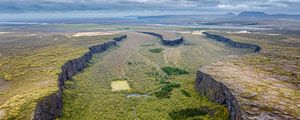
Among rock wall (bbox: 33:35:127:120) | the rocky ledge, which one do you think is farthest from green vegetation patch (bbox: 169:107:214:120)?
rock wall (bbox: 33:35:127:120)

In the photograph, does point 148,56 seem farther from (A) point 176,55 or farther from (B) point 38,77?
(B) point 38,77

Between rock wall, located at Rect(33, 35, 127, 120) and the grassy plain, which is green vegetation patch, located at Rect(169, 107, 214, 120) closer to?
the grassy plain

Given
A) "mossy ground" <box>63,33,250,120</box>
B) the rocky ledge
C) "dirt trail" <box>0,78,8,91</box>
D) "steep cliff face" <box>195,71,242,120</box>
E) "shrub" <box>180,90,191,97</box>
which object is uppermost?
the rocky ledge

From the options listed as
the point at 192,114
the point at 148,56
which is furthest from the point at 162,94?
the point at 148,56

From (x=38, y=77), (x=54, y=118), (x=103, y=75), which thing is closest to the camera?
(x=54, y=118)

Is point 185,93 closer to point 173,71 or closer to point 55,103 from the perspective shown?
point 173,71

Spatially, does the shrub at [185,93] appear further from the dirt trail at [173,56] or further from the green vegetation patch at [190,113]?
the dirt trail at [173,56]

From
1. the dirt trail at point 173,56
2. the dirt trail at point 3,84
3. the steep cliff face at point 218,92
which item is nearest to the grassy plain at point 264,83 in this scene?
the steep cliff face at point 218,92
